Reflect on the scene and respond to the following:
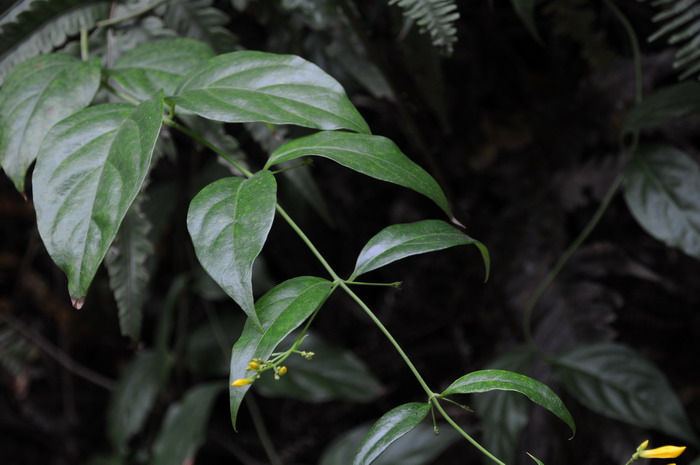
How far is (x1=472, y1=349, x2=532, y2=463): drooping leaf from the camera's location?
87cm

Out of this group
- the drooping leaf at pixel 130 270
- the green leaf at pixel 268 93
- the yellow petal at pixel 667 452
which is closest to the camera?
the yellow petal at pixel 667 452

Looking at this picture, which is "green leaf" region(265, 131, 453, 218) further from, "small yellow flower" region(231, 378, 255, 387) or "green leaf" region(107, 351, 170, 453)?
"green leaf" region(107, 351, 170, 453)

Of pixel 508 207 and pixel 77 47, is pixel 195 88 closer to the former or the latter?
pixel 77 47

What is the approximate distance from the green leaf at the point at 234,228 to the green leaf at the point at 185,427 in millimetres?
761

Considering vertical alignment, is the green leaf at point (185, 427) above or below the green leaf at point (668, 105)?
below

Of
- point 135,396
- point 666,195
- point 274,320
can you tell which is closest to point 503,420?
point 666,195

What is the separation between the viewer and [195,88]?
1.89 ft

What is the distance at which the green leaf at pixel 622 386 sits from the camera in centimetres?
86

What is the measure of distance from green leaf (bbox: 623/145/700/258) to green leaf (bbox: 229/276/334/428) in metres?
0.53

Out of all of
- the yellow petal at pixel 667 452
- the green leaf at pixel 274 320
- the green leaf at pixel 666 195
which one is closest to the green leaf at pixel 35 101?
the green leaf at pixel 274 320

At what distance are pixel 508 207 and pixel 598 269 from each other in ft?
0.67

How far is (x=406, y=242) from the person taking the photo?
0.54 metres

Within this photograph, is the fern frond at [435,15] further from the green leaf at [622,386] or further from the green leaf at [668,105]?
the green leaf at [622,386]

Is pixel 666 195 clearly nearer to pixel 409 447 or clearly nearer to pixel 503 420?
pixel 503 420
